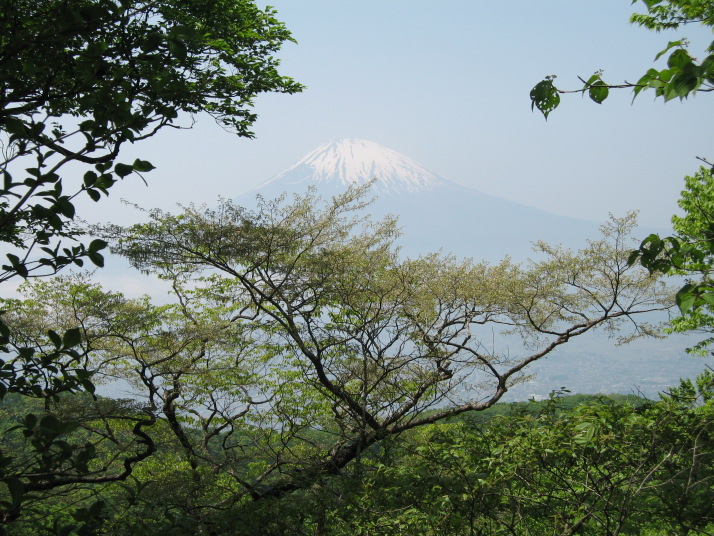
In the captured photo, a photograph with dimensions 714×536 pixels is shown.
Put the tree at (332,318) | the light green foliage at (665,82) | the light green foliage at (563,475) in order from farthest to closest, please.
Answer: the tree at (332,318) → the light green foliage at (563,475) → the light green foliage at (665,82)

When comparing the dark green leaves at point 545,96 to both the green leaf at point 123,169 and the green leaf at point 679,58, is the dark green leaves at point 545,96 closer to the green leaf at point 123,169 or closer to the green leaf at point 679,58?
the green leaf at point 679,58

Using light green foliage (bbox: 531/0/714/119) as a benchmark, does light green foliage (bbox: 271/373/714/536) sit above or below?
below

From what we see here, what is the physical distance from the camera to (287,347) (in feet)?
28.7

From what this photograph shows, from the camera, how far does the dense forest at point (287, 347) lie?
146cm

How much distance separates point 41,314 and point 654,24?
12125 mm

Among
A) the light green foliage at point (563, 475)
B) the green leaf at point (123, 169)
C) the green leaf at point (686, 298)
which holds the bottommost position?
the light green foliage at point (563, 475)

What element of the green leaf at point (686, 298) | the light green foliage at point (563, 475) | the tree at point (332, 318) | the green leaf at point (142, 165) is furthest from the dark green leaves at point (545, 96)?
the tree at point (332, 318)

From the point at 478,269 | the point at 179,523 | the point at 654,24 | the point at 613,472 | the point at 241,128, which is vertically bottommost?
the point at 613,472

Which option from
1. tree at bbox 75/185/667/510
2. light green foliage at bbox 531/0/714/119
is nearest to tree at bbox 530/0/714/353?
light green foliage at bbox 531/0/714/119

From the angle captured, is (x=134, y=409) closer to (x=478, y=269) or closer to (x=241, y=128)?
(x=241, y=128)

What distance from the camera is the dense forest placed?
1.46m

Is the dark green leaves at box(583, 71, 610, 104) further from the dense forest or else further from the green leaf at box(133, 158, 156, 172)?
the green leaf at box(133, 158, 156, 172)

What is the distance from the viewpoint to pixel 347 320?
7953 millimetres

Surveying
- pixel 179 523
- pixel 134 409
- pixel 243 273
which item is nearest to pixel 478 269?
pixel 243 273
